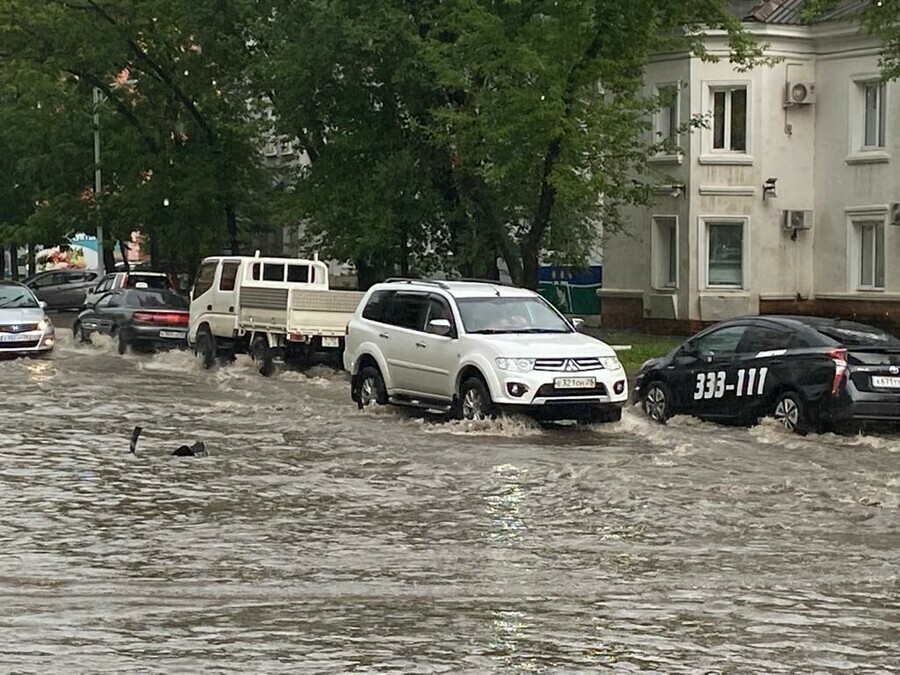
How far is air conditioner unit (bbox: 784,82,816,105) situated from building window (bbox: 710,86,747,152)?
0.95m

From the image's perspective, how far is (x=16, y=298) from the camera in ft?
104

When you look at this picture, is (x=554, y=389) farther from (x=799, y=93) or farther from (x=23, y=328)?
(x=799, y=93)

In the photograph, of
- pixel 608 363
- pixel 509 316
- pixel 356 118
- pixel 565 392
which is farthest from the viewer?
pixel 356 118

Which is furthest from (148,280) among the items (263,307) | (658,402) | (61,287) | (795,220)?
(658,402)

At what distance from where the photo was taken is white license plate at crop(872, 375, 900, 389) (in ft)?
57.7

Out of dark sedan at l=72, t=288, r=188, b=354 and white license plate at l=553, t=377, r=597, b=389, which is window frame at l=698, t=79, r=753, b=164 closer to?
dark sedan at l=72, t=288, r=188, b=354

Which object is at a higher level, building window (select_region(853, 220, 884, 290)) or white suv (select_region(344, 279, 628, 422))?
building window (select_region(853, 220, 884, 290))

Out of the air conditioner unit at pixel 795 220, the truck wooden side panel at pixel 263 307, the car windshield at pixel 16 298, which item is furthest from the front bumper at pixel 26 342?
the air conditioner unit at pixel 795 220

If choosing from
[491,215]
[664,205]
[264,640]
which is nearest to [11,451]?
[264,640]

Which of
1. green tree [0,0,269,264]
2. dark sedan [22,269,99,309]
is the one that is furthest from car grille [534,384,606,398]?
dark sedan [22,269,99,309]

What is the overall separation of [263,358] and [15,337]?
5.61m

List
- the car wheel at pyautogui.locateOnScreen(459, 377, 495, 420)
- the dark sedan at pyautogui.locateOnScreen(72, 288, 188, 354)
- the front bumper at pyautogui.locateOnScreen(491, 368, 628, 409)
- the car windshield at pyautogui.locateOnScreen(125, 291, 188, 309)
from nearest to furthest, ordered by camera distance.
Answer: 1. the front bumper at pyautogui.locateOnScreen(491, 368, 628, 409)
2. the car wheel at pyautogui.locateOnScreen(459, 377, 495, 420)
3. the dark sedan at pyautogui.locateOnScreen(72, 288, 188, 354)
4. the car windshield at pyautogui.locateOnScreen(125, 291, 188, 309)

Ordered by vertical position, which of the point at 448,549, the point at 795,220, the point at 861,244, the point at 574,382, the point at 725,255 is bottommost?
the point at 448,549

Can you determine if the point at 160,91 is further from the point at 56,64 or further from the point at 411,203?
the point at 411,203
